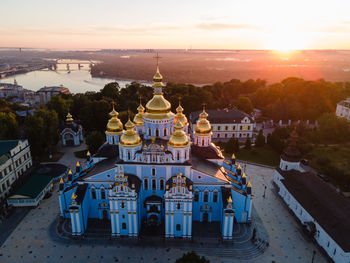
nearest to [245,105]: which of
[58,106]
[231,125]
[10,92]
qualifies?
[231,125]

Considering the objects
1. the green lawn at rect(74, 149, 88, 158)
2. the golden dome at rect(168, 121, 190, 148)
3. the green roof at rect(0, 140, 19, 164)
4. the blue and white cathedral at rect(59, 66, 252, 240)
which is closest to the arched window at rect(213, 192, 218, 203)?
the blue and white cathedral at rect(59, 66, 252, 240)

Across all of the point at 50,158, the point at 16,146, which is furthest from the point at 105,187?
the point at 50,158

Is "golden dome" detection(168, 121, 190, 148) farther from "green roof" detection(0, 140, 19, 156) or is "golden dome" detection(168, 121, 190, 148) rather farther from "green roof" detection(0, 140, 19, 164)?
"green roof" detection(0, 140, 19, 156)

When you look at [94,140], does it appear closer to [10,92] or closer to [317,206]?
[317,206]

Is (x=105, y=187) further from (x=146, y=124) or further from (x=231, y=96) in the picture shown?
(x=231, y=96)

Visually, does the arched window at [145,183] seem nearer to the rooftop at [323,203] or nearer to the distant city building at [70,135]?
the rooftop at [323,203]

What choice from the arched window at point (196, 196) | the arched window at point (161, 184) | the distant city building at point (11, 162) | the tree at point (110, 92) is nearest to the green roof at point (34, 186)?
the distant city building at point (11, 162)

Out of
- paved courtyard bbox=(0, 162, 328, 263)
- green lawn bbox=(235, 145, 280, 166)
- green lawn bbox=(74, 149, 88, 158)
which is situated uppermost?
green lawn bbox=(235, 145, 280, 166)
